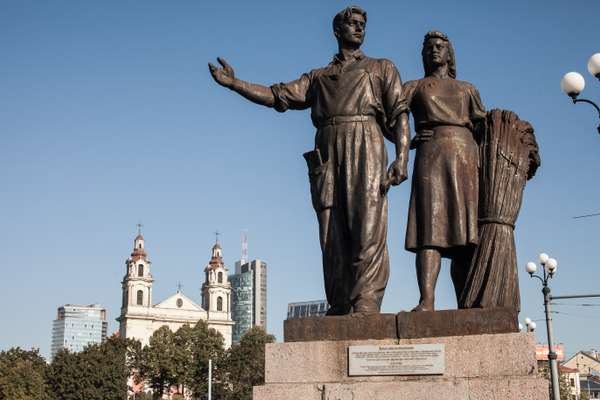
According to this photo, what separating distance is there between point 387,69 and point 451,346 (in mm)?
3086

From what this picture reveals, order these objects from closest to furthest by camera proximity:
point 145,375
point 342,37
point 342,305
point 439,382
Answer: point 439,382 < point 342,305 < point 342,37 < point 145,375

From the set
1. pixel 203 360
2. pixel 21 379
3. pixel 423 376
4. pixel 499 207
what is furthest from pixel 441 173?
pixel 203 360

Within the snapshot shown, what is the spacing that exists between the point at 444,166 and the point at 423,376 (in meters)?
2.22

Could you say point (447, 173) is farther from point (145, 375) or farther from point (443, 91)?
point (145, 375)

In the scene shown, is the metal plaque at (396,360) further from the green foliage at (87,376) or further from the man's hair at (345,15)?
the green foliage at (87,376)

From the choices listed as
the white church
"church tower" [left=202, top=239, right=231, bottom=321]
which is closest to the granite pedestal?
the white church

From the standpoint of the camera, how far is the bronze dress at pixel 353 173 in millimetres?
7715

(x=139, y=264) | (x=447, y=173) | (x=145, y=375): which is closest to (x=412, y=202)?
(x=447, y=173)

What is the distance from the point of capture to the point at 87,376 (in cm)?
6066

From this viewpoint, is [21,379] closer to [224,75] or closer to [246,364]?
[246,364]

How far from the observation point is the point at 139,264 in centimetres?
10194

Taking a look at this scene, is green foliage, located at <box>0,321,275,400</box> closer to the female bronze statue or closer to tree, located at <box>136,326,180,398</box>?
tree, located at <box>136,326,180,398</box>

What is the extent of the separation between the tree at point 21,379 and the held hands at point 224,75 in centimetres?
5264

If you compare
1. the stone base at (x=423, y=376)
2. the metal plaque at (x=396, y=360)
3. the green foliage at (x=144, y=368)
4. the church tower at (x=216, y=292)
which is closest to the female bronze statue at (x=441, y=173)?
the metal plaque at (x=396, y=360)
